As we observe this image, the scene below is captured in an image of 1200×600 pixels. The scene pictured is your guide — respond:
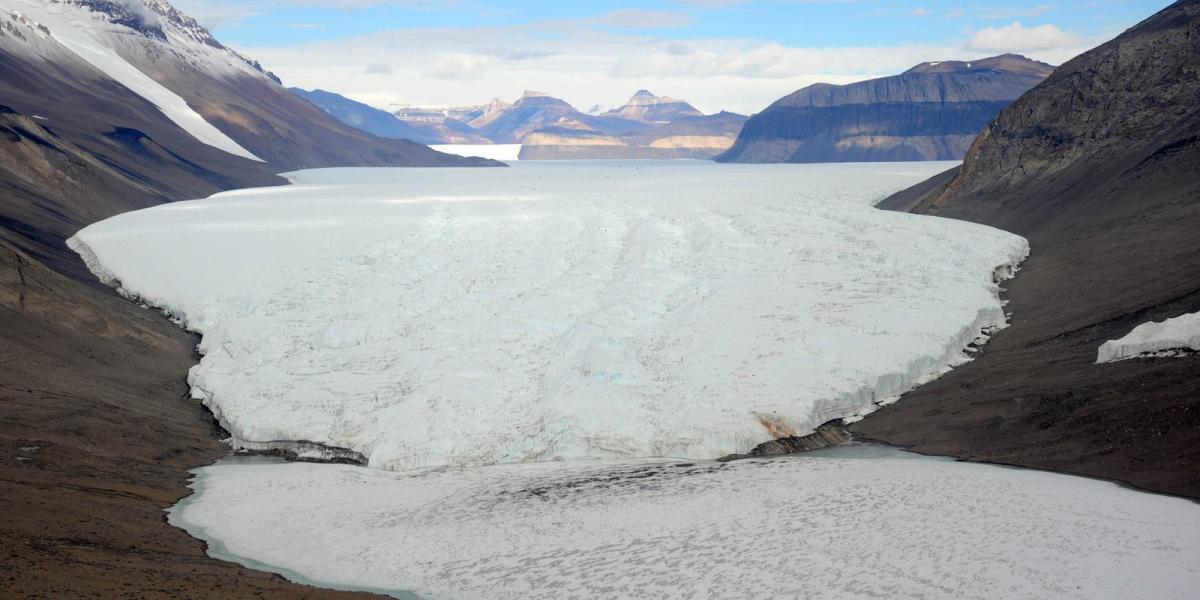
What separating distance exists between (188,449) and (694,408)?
1018 cm

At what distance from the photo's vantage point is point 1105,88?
45.2m

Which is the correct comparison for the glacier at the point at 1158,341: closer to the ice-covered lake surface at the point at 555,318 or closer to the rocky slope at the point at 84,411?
the ice-covered lake surface at the point at 555,318

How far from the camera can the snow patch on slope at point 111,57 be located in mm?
113938

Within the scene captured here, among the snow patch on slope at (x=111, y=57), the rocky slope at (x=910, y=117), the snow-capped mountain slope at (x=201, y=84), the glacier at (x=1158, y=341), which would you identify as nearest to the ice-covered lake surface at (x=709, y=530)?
the glacier at (x=1158, y=341)

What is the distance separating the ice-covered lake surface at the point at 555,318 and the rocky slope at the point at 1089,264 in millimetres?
1731

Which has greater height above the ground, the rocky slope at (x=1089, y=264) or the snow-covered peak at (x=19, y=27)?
the snow-covered peak at (x=19, y=27)

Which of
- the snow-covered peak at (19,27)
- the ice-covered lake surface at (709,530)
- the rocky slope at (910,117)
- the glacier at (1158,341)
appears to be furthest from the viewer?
the rocky slope at (910,117)

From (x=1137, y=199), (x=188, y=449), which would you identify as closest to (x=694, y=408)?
(x=188, y=449)

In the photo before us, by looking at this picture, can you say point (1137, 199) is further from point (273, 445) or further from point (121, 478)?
point (121, 478)

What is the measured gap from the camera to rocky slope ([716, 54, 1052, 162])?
185 m

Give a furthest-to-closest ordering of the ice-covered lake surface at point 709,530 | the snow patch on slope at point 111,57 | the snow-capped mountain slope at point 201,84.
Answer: the snow-capped mountain slope at point 201,84, the snow patch on slope at point 111,57, the ice-covered lake surface at point 709,530

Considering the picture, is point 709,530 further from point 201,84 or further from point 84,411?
point 201,84

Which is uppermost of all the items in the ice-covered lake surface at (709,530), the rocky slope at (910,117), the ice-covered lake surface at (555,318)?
the rocky slope at (910,117)

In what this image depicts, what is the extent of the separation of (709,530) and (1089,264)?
21.0m
